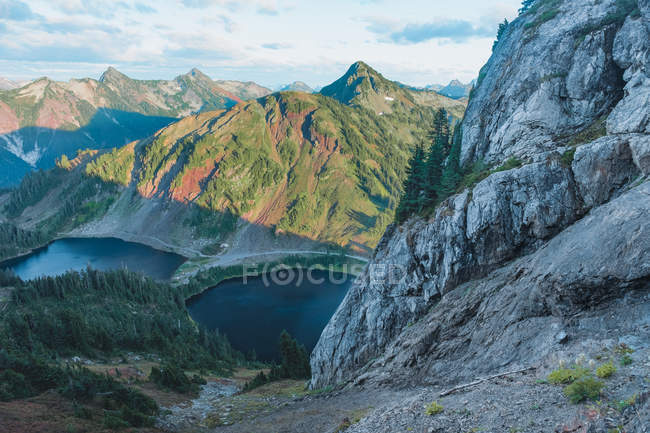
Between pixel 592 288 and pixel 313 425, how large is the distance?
1967 centimetres

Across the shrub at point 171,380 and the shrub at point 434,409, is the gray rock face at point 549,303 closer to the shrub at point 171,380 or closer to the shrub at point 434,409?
the shrub at point 434,409

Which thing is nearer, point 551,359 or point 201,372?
point 551,359

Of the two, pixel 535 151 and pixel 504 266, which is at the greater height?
pixel 535 151

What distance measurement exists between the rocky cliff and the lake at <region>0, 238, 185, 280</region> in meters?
120

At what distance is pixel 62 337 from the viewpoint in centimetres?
5428

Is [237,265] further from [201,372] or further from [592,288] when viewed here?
[592,288]

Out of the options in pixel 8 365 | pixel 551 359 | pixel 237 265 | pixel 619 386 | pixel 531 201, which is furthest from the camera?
pixel 237 265

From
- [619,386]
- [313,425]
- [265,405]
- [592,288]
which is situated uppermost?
[592,288]

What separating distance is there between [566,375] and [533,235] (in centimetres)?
1740

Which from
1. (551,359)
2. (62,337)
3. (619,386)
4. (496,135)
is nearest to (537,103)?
(496,135)

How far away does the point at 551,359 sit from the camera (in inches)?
645

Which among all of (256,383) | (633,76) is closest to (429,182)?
(633,76)

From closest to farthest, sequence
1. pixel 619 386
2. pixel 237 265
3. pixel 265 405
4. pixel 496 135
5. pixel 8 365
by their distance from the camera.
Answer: pixel 619 386 < pixel 8 365 < pixel 265 405 < pixel 496 135 < pixel 237 265

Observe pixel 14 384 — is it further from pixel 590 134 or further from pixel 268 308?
pixel 268 308
